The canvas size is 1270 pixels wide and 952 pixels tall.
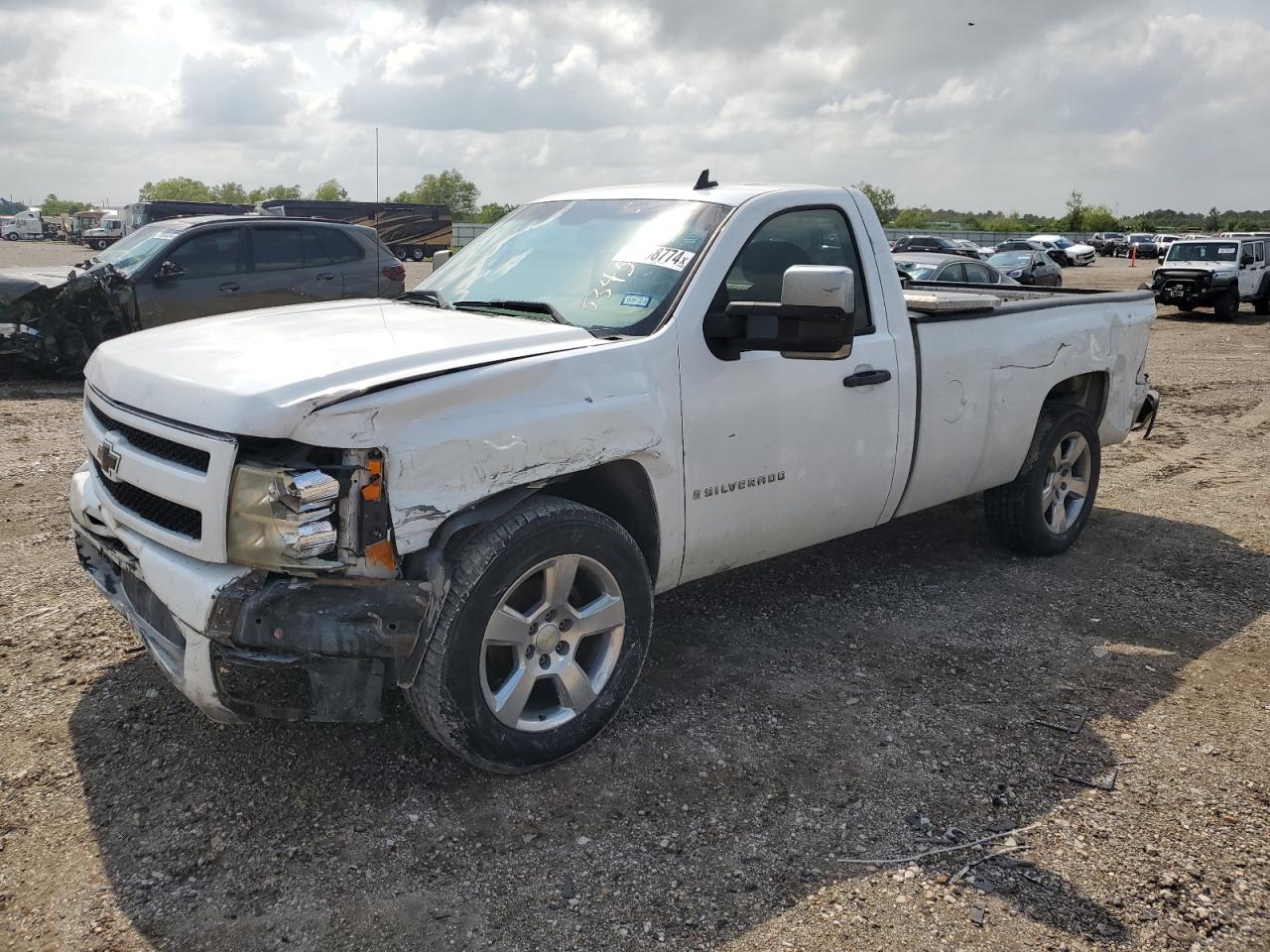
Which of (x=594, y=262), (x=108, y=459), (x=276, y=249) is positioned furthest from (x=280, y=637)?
(x=276, y=249)

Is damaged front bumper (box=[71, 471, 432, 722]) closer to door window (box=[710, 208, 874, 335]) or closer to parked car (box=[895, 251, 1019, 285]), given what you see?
door window (box=[710, 208, 874, 335])

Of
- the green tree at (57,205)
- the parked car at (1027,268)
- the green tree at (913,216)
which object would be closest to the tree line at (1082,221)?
the green tree at (913,216)

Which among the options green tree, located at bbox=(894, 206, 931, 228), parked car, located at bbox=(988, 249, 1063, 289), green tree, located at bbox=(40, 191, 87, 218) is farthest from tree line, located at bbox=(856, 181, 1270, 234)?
green tree, located at bbox=(40, 191, 87, 218)

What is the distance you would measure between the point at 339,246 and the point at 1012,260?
1878 cm

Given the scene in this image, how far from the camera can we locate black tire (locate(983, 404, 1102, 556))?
5.25 metres

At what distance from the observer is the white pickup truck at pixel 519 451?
2738 mm

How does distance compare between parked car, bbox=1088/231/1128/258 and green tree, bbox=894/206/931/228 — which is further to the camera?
green tree, bbox=894/206/931/228

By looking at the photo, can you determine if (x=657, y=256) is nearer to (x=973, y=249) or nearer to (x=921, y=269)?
(x=921, y=269)

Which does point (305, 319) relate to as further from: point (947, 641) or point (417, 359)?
point (947, 641)

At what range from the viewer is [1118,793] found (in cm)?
327

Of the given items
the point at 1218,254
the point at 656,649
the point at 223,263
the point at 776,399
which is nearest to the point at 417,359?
the point at 776,399

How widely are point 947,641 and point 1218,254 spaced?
2136 centimetres

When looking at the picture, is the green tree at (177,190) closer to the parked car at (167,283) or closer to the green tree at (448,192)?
the green tree at (448,192)

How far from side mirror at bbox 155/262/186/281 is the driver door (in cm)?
812
